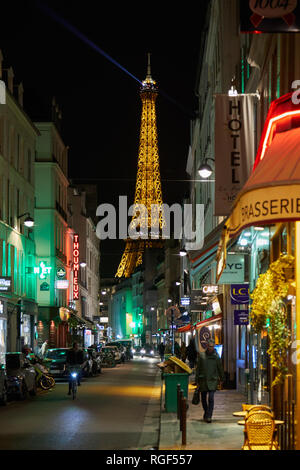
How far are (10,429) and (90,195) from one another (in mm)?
98700

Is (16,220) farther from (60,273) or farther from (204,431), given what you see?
(204,431)

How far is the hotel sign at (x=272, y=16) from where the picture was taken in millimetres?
12047

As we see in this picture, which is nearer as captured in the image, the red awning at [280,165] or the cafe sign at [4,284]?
the red awning at [280,165]

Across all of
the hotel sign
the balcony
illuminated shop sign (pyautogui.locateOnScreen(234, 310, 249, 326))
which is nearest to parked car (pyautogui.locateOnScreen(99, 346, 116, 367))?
the balcony

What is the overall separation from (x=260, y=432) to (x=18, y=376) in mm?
16569

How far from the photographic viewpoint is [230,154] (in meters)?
19.3

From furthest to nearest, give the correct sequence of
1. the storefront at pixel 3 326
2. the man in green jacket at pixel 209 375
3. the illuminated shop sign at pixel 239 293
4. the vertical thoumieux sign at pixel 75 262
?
the vertical thoumieux sign at pixel 75 262 → the storefront at pixel 3 326 → the illuminated shop sign at pixel 239 293 → the man in green jacket at pixel 209 375

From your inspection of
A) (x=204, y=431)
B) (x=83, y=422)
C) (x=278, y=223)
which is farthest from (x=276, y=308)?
(x=83, y=422)

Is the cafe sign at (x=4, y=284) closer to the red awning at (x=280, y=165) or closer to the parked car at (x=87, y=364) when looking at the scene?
the parked car at (x=87, y=364)

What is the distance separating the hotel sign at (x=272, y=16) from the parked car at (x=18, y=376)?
1719 cm

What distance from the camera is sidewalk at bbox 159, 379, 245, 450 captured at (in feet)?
47.9

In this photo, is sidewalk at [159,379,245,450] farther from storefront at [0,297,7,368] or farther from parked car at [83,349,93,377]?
storefront at [0,297,7,368]

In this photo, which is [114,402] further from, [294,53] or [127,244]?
[127,244]

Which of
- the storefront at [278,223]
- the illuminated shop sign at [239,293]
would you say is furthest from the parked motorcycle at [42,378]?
the storefront at [278,223]
